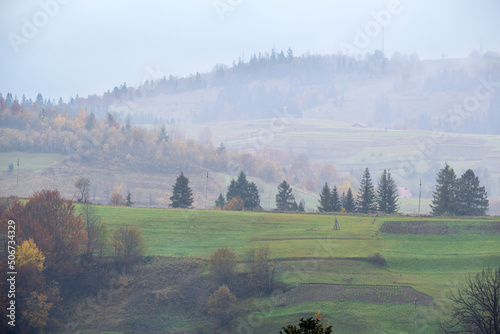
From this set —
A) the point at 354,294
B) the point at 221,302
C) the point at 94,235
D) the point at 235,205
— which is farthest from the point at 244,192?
the point at 354,294

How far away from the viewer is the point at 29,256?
2660 inches

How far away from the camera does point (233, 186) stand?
113188 mm

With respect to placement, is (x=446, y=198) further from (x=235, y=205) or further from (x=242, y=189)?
(x=242, y=189)

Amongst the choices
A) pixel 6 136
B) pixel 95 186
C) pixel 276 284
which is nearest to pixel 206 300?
pixel 276 284

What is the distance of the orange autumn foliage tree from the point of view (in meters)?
71.0

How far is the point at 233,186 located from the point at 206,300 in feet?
162

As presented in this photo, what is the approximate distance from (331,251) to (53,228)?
126 feet

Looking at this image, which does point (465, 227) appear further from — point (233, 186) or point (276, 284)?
point (233, 186)

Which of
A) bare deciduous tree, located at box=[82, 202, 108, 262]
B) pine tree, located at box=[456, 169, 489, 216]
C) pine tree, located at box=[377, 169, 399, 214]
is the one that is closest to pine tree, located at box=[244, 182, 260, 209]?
pine tree, located at box=[377, 169, 399, 214]

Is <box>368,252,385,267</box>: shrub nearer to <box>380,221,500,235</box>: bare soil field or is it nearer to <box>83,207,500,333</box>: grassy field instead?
<box>83,207,500,333</box>: grassy field

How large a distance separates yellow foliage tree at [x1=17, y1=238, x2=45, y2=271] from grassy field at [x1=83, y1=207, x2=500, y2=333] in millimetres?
14221

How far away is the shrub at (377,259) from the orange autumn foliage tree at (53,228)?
39.1 meters

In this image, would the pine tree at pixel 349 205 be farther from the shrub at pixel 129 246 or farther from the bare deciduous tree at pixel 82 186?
the bare deciduous tree at pixel 82 186

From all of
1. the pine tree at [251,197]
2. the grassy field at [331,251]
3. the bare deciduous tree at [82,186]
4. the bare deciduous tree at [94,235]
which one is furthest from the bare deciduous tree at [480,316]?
the bare deciduous tree at [82,186]
